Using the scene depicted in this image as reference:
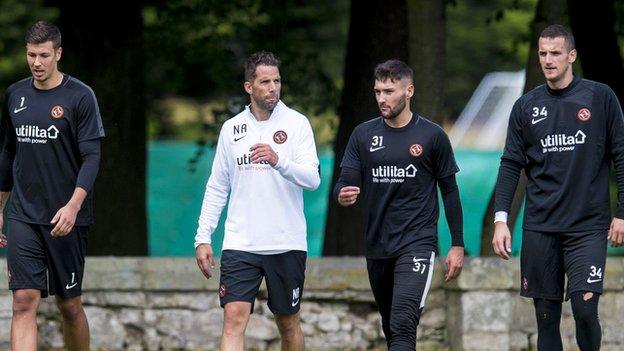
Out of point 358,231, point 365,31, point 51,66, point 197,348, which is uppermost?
point 365,31

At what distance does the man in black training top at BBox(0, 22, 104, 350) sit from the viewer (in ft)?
29.8

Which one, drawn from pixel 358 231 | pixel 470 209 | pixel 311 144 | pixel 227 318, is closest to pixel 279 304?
pixel 227 318

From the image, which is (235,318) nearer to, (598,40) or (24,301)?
(24,301)

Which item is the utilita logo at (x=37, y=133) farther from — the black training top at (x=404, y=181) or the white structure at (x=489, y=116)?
the white structure at (x=489, y=116)

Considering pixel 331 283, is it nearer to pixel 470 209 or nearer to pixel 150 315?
pixel 150 315

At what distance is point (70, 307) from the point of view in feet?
30.6

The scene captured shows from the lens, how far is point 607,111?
335 inches

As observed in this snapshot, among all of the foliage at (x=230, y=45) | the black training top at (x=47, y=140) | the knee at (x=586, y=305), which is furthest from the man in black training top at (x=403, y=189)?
the foliage at (x=230, y=45)

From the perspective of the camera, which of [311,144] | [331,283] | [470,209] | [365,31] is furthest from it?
[470,209]

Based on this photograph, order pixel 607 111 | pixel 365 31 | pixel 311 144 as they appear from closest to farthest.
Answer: pixel 607 111
pixel 311 144
pixel 365 31

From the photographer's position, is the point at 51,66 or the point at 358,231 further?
the point at 358,231

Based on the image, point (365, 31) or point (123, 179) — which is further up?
point (365, 31)

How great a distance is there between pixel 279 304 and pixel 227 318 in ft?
1.24

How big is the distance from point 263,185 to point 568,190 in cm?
184
